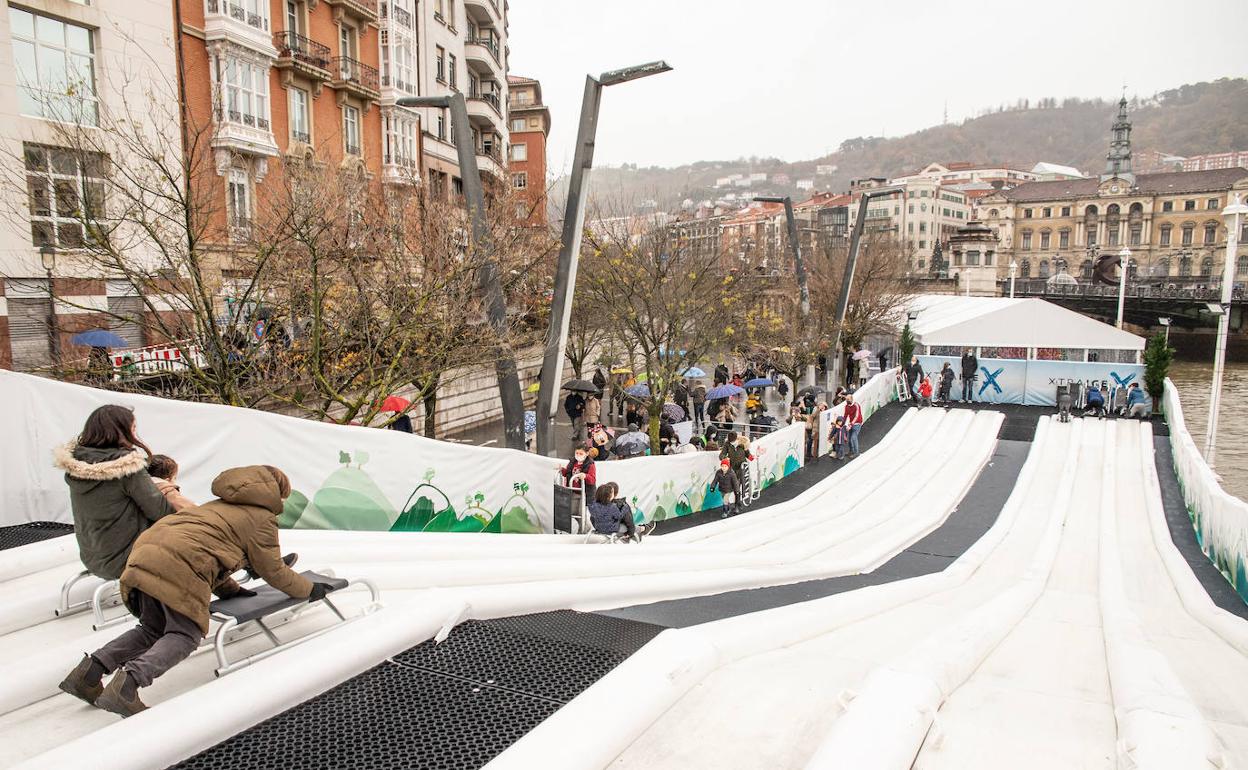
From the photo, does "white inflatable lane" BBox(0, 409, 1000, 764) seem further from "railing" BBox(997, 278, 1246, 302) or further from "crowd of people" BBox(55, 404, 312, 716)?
"railing" BBox(997, 278, 1246, 302)

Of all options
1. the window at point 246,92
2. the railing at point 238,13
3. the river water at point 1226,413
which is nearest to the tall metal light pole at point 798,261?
the river water at point 1226,413

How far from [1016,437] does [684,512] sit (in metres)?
12.9

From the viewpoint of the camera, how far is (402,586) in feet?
19.0

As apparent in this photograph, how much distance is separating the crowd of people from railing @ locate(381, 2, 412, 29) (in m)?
31.0

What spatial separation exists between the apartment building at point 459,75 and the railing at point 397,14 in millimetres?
1383

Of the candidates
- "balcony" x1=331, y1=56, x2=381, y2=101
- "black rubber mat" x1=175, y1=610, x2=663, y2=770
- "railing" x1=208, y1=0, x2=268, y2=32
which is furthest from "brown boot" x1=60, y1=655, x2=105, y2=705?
"balcony" x1=331, y1=56, x2=381, y2=101

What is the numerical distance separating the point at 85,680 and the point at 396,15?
32.7 meters

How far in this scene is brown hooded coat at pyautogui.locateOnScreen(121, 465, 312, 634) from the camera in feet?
12.3

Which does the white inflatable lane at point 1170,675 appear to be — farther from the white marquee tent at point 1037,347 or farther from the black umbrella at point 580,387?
the white marquee tent at point 1037,347

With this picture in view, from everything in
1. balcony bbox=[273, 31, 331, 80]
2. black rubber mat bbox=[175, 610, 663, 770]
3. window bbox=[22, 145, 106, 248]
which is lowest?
black rubber mat bbox=[175, 610, 663, 770]

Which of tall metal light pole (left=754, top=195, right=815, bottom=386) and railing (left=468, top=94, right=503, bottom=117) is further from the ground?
railing (left=468, top=94, right=503, bottom=117)

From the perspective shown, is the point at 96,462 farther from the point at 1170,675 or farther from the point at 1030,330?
the point at 1030,330

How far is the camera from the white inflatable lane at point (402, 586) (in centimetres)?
378

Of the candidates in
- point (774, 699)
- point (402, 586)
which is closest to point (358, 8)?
point (402, 586)
